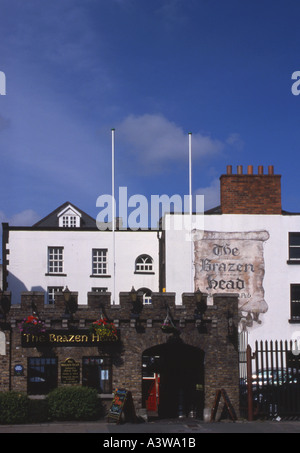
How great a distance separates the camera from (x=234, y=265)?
1459 inches

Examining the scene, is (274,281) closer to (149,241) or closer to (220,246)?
(220,246)

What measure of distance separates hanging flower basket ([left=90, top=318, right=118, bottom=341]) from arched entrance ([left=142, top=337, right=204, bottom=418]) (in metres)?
1.75

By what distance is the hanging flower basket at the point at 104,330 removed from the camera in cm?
2299

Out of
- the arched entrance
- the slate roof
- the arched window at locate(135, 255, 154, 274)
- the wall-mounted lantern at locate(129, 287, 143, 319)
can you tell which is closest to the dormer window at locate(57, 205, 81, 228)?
the slate roof

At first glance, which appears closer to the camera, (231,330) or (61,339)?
(61,339)

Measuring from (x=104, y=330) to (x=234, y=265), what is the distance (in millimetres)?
15570

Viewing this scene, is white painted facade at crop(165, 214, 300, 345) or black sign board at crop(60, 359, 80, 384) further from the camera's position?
white painted facade at crop(165, 214, 300, 345)

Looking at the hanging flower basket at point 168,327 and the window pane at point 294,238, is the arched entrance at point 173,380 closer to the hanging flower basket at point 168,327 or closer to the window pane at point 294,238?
the hanging flower basket at point 168,327

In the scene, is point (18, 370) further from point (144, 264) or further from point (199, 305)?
point (144, 264)

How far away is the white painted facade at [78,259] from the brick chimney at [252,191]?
796cm

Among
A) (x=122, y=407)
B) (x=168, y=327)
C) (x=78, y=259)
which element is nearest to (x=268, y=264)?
(x=78, y=259)

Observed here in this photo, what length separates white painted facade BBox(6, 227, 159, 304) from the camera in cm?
4341

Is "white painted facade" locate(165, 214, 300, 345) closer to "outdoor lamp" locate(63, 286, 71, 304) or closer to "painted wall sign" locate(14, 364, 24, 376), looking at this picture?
"outdoor lamp" locate(63, 286, 71, 304)
